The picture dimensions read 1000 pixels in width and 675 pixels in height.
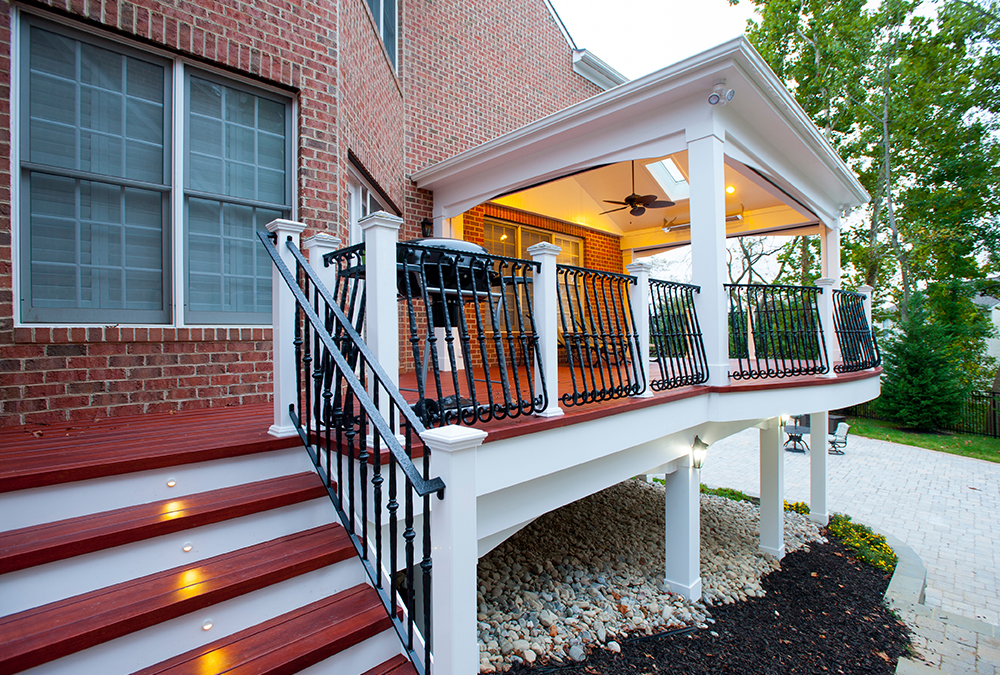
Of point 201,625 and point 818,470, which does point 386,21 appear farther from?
point 818,470

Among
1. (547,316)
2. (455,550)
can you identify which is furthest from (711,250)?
(455,550)

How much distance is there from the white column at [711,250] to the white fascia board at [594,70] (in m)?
5.57

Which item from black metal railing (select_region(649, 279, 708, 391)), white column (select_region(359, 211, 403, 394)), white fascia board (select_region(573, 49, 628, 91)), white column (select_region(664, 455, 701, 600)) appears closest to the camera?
white column (select_region(359, 211, 403, 394))

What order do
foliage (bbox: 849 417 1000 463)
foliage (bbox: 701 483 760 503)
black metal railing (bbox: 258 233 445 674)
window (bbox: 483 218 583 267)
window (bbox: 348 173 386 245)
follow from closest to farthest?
1. black metal railing (bbox: 258 233 445 674)
2. window (bbox: 348 173 386 245)
3. window (bbox: 483 218 583 267)
4. foliage (bbox: 701 483 760 503)
5. foliage (bbox: 849 417 1000 463)

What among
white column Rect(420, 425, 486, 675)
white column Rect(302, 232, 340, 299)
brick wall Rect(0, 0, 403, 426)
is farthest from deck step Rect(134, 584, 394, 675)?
brick wall Rect(0, 0, 403, 426)

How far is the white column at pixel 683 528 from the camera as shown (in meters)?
4.43

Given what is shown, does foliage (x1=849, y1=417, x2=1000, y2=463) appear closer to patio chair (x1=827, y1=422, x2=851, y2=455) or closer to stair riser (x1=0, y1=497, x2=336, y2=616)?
patio chair (x1=827, y1=422, x2=851, y2=455)

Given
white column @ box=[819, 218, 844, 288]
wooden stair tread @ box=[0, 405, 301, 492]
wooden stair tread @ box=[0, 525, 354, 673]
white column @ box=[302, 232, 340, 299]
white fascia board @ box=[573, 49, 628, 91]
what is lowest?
wooden stair tread @ box=[0, 525, 354, 673]

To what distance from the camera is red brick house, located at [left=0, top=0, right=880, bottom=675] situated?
1.75 metres

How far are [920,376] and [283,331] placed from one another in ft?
52.7

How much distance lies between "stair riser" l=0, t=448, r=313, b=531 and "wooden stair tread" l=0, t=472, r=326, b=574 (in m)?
0.04

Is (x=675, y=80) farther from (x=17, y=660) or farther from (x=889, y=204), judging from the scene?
(x=889, y=204)

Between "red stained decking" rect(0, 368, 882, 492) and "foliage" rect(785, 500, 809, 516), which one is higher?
"red stained decking" rect(0, 368, 882, 492)

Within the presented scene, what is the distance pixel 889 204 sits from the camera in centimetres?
1482
